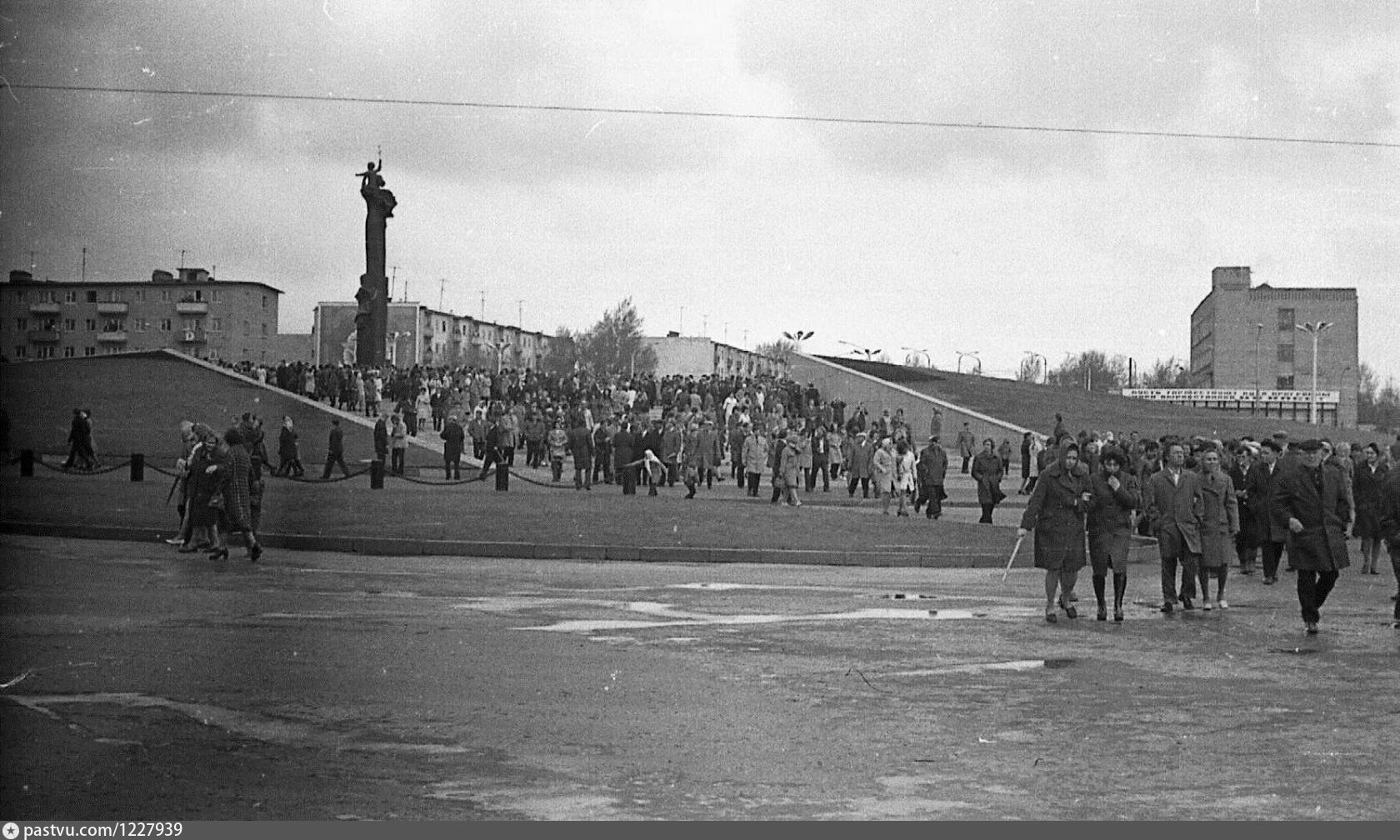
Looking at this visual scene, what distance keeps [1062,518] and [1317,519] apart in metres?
2.30

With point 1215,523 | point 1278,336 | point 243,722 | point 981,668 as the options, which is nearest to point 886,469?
point 1215,523

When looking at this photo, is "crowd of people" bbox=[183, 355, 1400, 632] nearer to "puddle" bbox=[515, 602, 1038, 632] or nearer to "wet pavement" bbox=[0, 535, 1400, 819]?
"puddle" bbox=[515, 602, 1038, 632]

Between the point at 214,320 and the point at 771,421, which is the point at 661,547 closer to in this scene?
the point at 771,421

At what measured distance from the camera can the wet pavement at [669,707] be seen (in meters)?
6.73

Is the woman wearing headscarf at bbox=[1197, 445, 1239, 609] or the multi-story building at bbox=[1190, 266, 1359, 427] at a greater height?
the multi-story building at bbox=[1190, 266, 1359, 427]

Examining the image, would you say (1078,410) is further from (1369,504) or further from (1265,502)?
(1265,502)

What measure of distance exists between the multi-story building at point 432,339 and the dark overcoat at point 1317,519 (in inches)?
3773

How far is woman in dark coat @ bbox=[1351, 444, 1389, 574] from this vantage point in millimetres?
21062

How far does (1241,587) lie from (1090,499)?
15.9ft

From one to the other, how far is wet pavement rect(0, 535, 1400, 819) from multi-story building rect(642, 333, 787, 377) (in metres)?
133

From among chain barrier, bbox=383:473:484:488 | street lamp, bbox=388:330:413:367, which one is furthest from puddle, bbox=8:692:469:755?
street lamp, bbox=388:330:413:367

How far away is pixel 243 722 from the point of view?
8203 millimetres

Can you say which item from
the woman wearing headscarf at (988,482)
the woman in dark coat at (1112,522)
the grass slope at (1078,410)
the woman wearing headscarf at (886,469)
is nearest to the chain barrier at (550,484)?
the woman wearing headscarf at (886,469)

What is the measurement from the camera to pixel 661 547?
826 inches
